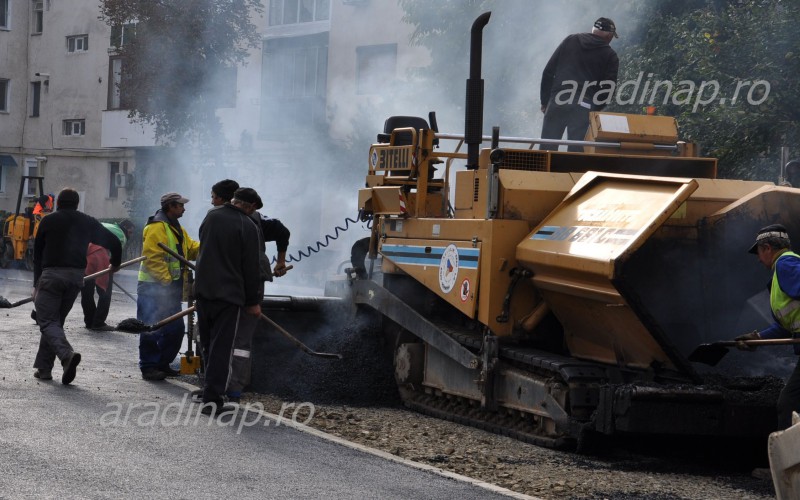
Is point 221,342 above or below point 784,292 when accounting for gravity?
below

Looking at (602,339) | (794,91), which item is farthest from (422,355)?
(794,91)

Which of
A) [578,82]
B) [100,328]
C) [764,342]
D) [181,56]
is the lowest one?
[100,328]

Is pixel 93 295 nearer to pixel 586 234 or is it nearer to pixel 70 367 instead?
pixel 70 367

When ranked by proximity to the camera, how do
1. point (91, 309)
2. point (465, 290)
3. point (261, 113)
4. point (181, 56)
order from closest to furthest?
point (465, 290) → point (91, 309) → point (181, 56) → point (261, 113)

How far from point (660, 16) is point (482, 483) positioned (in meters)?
10.2

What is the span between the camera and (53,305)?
1062cm

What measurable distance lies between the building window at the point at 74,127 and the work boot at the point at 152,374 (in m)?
34.3

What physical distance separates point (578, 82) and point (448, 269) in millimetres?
2418

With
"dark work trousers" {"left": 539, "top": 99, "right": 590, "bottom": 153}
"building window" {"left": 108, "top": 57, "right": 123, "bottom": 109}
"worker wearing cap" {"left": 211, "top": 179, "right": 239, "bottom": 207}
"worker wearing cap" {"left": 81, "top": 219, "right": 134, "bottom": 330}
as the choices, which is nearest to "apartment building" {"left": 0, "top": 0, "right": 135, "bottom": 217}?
"building window" {"left": 108, "top": 57, "right": 123, "bottom": 109}

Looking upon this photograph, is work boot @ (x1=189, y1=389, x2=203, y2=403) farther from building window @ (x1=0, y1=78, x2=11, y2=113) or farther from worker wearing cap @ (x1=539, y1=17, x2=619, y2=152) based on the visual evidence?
building window @ (x1=0, y1=78, x2=11, y2=113)

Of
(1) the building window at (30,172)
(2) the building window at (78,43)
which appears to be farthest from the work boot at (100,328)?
(1) the building window at (30,172)

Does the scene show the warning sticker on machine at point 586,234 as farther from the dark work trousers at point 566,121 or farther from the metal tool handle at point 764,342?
the dark work trousers at point 566,121

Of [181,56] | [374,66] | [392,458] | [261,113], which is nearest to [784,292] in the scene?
[392,458]

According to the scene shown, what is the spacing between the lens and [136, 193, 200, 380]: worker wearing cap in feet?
35.6
